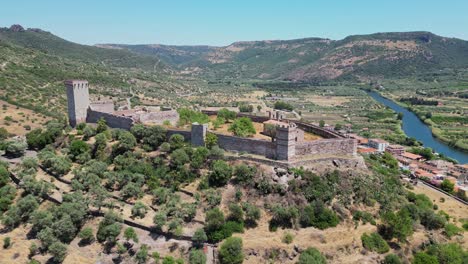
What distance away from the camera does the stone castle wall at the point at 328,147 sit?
36.0m

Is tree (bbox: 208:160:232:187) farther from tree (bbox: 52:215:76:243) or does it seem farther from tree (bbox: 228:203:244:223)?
tree (bbox: 52:215:76:243)

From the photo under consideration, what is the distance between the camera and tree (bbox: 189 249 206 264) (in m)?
27.0

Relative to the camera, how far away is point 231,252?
27.7 meters

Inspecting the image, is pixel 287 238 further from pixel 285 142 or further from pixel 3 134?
pixel 3 134

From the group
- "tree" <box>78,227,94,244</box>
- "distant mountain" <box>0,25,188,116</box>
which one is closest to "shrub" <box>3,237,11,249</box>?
"tree" <box>78,227,94,244</box>

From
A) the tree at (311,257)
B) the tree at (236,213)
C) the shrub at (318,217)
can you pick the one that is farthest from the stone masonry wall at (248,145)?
the tree at (311,257)

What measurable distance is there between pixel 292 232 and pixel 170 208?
365 inches

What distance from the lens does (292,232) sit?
30.6 meters

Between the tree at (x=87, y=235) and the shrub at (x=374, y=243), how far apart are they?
1989 cm

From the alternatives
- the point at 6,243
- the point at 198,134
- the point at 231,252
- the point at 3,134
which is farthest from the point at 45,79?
the point at 231,252

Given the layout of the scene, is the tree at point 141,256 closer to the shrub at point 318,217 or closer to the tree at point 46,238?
the tree at point 46,238

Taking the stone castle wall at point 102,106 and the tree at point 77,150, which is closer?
the tree at point 77,150

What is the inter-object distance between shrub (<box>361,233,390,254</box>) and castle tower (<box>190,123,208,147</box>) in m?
16.4

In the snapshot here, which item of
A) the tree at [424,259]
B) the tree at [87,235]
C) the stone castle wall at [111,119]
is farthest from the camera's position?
the stone castle wall at [111,119]
